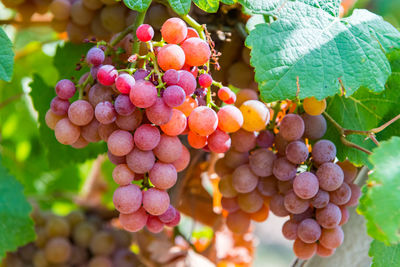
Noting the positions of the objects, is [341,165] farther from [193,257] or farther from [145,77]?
[193,257]

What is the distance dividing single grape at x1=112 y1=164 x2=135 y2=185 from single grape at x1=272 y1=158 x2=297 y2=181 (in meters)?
0.24

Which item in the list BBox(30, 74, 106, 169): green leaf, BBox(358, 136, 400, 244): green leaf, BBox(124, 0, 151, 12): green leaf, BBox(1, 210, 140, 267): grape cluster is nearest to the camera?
BBox(358, 136, 400, 244): green leaf

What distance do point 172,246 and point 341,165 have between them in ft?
1.61

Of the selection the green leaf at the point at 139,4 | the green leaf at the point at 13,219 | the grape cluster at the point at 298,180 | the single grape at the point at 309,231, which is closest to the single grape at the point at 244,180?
the grape cluster at the point at 298,180

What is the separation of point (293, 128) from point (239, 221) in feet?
0.73

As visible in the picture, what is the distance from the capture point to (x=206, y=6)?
675mm

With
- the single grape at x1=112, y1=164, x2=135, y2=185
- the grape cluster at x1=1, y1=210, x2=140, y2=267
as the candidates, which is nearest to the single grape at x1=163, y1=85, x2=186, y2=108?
the single grape at x1=112, y1=164, x2=135, y2=185

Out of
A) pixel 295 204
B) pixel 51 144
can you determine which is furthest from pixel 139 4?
pixel 51 144

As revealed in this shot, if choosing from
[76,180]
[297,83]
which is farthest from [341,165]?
[76,180]

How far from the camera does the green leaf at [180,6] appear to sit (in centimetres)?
65

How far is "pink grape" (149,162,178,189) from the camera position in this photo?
621 mm

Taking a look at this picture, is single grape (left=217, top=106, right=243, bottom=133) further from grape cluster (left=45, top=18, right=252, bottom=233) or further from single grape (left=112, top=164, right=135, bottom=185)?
single grape (left=112, top=164, right=135, bottom=185)

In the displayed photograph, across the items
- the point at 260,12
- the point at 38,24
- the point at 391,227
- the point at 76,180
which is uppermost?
the point at 260,12

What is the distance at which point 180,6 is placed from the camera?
25.7 inches
